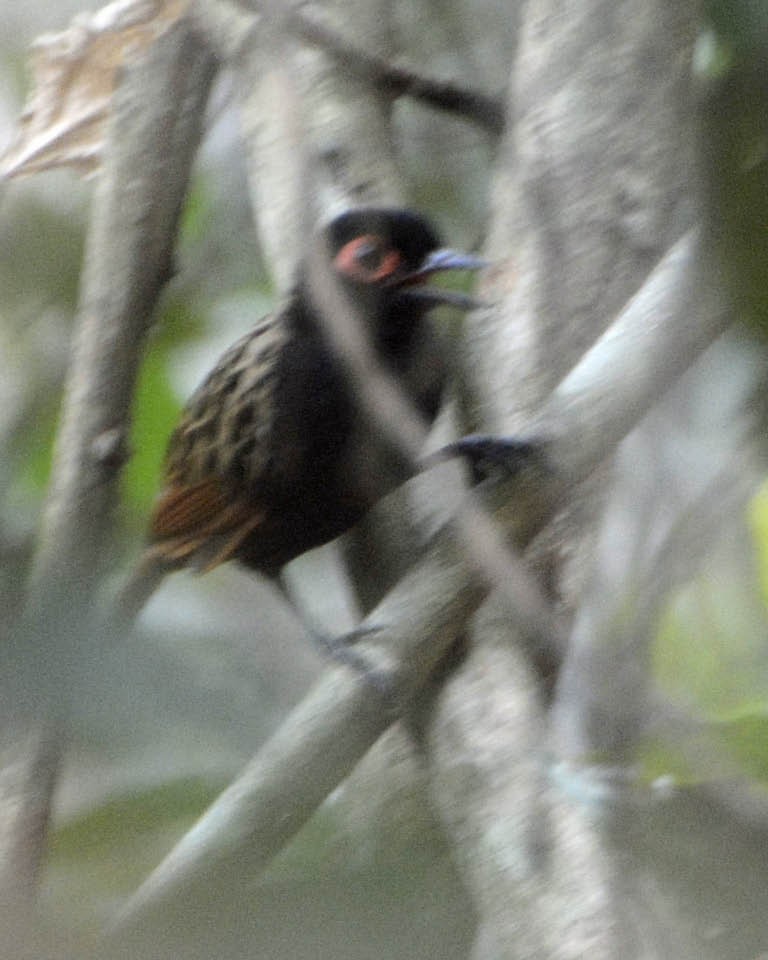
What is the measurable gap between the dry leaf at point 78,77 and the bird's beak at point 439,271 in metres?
0.58

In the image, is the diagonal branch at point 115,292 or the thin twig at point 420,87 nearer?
the diagonal branch at point 115,292

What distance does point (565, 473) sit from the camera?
181 centimetres

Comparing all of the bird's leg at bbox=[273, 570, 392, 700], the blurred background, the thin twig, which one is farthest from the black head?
the bird's leg at bbox=[273, 570, 392, 700]

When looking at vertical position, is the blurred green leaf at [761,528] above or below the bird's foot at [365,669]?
below

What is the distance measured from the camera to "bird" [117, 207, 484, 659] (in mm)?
2561

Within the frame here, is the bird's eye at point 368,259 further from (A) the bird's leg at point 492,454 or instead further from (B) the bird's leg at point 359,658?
(B) the bird's leg at point 359,658

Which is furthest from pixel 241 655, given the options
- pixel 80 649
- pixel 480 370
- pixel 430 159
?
pixel 430 159

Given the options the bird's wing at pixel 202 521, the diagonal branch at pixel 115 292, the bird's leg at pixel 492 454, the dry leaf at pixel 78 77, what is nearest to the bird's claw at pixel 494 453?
the bird's leg at pixel 492 454

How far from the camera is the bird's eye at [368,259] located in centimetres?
258

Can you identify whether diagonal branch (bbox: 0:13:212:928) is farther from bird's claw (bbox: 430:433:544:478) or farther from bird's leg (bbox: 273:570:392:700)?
bird's claw (bbox: 430:433:544:478)

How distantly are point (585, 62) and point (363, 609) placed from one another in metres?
0.95

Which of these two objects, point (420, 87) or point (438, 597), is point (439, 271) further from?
point (438, 597)

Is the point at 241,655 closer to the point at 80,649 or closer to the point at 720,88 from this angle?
the point at 80,649

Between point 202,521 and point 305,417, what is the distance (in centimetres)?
39
